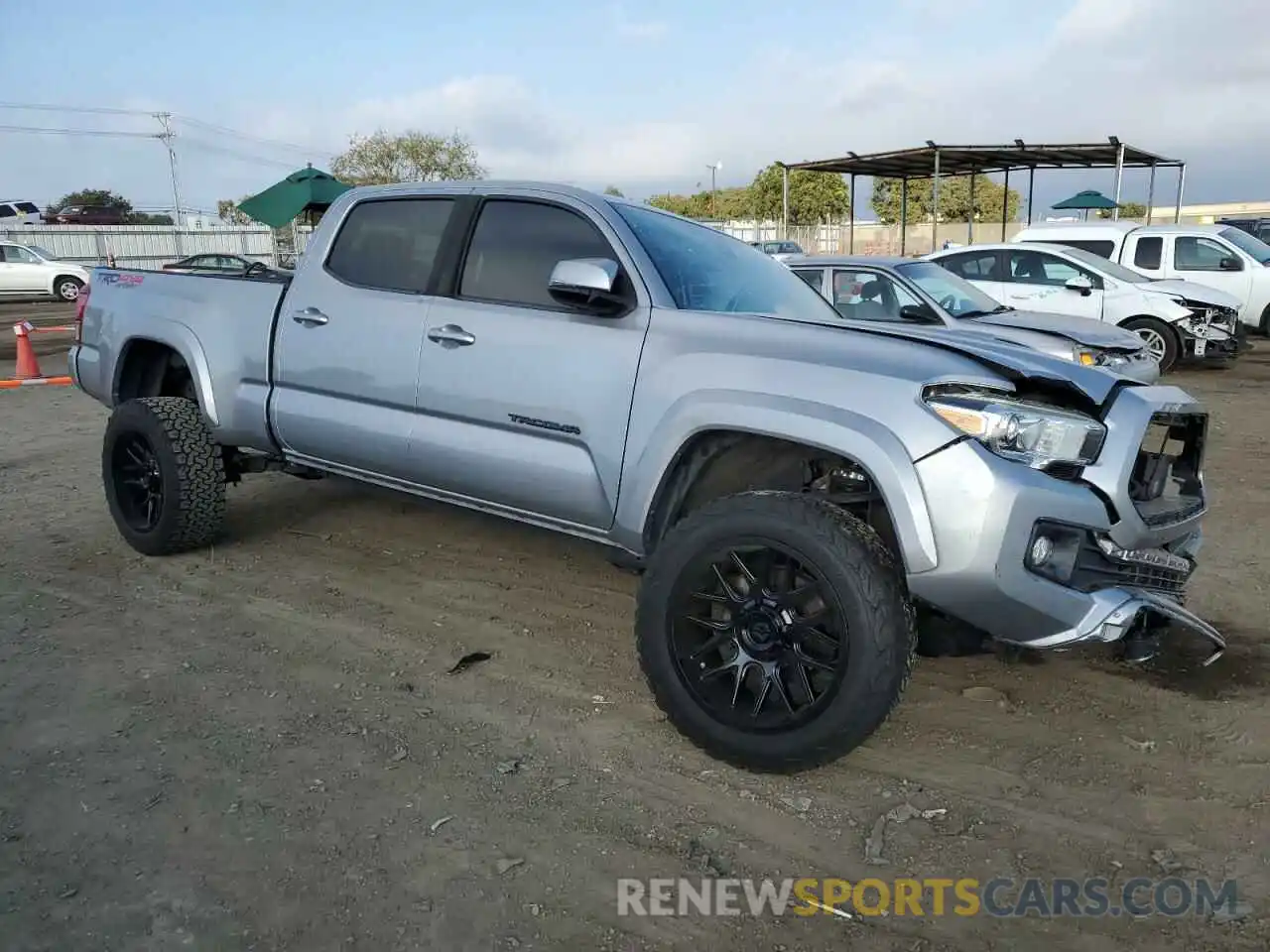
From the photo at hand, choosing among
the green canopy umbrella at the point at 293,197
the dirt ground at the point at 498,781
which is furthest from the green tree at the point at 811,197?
the dirt ground at the point at 498,781

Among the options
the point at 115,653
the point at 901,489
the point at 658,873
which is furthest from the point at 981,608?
the point at 115,653

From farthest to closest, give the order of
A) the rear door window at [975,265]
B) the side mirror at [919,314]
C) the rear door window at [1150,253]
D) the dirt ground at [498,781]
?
the rear door window at [1150,253]
the rear door window at [975,265]
the side mirror at [919,314]
the dirt ground at [498,781]

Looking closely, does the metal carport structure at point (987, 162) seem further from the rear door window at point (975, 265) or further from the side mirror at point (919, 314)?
the side mirror at point (919, 314)

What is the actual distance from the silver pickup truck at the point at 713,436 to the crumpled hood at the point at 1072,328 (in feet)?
15.5

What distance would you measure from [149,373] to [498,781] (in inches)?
140

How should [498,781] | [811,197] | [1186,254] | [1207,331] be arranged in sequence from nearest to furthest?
[498,781]
[1207,331]
[1186,254]
[811,197]

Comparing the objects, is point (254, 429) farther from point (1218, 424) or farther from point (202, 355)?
point (1218, 424)

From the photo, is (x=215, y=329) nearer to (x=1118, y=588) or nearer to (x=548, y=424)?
(x=548, y=424)

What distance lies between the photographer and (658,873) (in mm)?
2561

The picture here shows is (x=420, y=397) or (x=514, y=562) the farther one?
(x=514, y=562)

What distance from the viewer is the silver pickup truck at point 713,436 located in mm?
2760

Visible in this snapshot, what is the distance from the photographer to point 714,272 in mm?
3928

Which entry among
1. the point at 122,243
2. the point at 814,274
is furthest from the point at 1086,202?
the point at 122,243

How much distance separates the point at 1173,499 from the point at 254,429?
12.5 feet
